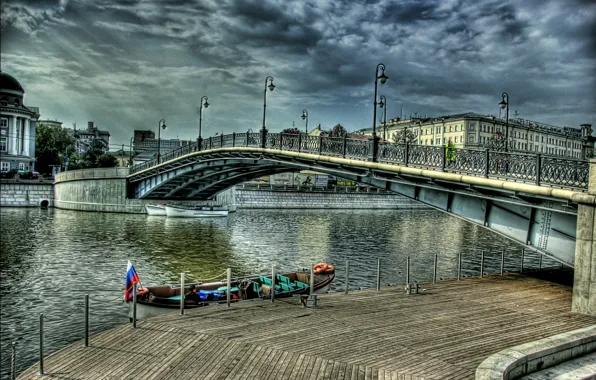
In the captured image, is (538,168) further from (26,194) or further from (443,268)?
(26,194)

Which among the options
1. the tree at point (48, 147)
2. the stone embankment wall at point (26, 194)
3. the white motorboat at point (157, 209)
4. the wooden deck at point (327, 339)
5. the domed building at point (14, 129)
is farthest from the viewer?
the tree at point (48, 147)

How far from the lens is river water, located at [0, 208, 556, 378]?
641 inches

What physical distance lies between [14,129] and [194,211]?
5589cm

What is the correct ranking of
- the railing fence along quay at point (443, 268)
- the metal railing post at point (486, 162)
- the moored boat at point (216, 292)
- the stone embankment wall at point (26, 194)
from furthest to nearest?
1. the stone embankment wall at point (26, 194)
2. the railing fence along quay at point (443, 268)
3. the metal railing post at point (486, 162)
4. the moored boat at point (216, 292)

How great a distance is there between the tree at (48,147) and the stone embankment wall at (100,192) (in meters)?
44.9

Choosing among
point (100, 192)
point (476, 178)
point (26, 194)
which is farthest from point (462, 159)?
point (26, 194)

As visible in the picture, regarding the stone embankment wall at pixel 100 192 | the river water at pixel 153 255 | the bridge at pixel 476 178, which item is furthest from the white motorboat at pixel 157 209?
the bridge at pixel 476 178

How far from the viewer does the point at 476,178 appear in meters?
17.6

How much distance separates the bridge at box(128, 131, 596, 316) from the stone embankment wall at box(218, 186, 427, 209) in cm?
3594

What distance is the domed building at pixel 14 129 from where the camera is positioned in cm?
8761

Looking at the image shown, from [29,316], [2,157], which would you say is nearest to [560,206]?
[29,316]

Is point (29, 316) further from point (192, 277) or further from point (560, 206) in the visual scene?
point (560, 206)

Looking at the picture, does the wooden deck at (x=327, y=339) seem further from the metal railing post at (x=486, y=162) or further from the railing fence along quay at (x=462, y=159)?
the metal railing post at (x=486, y=162)

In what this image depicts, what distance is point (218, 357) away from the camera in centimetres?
905
